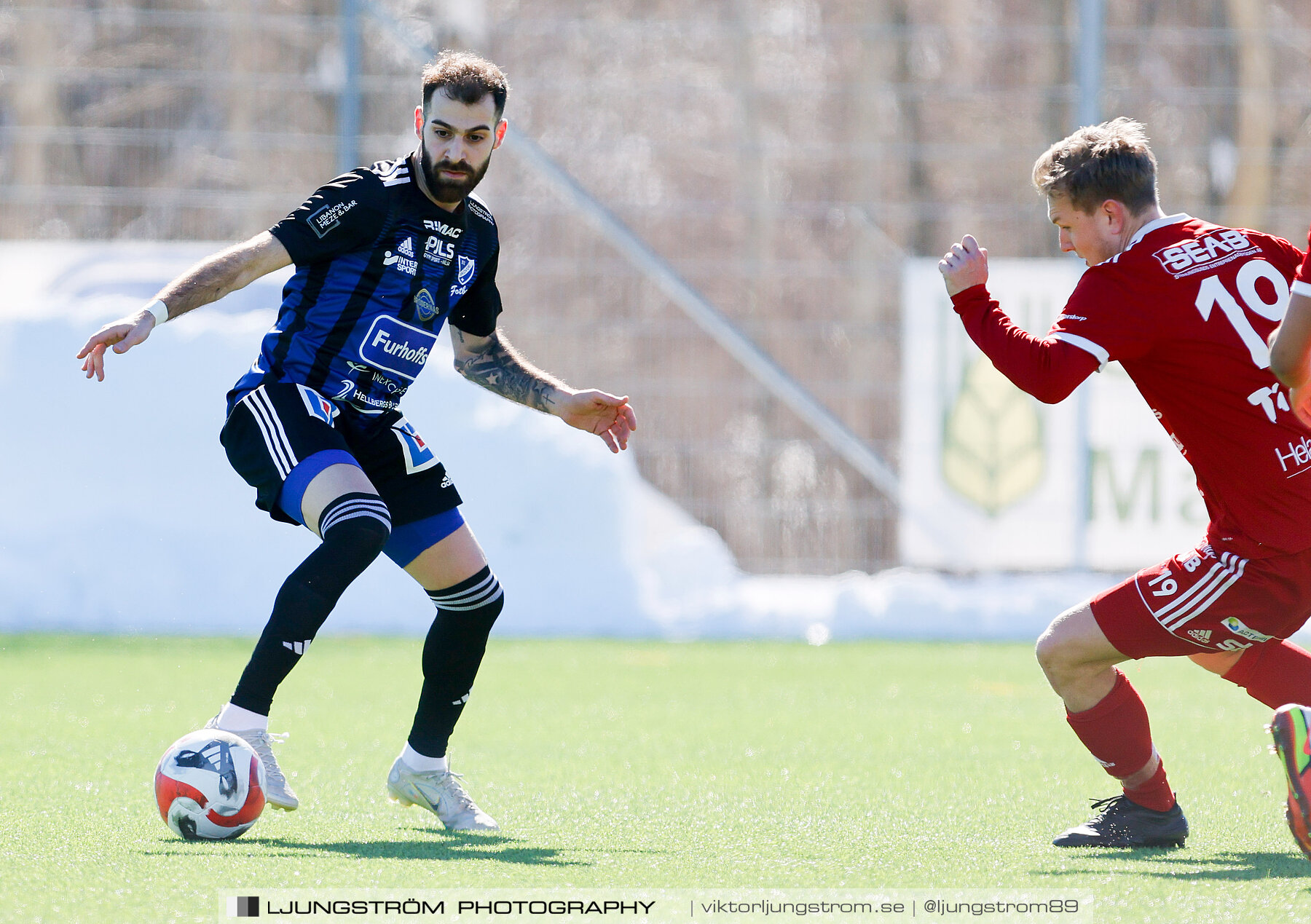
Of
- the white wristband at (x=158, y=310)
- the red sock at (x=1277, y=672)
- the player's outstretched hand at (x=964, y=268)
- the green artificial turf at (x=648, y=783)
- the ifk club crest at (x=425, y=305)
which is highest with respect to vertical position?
the player's outstretched hand at (x=964, y=268)

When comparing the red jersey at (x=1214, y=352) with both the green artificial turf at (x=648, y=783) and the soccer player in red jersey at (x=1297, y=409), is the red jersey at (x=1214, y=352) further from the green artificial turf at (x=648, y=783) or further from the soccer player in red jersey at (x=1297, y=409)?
the green artificial turf at (x=648, y=783)

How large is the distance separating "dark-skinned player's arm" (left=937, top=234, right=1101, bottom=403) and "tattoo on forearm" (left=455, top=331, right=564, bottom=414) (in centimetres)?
130

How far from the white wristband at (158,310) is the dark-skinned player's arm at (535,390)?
3.17ft

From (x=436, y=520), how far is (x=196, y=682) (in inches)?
142

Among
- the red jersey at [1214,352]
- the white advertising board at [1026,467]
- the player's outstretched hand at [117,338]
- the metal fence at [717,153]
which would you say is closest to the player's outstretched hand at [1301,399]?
the red jersey at [1214,352]

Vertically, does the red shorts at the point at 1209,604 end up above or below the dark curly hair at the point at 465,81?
below

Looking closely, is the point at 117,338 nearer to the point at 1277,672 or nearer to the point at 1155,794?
the point at 1155,794

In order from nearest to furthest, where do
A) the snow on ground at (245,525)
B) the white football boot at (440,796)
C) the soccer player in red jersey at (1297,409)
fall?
1. the soccer player in red jersey at (1297,409)
2. the white football boot at (440,796)
3. the snow on ground at (245,525)

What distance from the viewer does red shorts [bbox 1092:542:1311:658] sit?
3873 millimetres

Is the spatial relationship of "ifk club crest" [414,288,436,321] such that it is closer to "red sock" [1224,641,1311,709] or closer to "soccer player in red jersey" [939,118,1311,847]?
"soccer player in red jersey" [939,118,1311,847]

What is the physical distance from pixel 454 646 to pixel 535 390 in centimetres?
79

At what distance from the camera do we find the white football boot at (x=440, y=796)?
167 inches

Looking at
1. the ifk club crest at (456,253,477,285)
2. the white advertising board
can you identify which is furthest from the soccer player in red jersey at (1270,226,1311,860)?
the white advertising board

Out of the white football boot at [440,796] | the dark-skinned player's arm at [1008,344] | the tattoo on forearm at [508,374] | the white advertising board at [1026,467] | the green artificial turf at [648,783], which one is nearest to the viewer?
the green artificial turf at [648,783]
